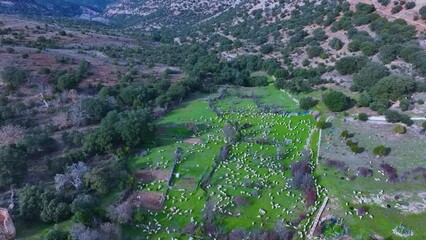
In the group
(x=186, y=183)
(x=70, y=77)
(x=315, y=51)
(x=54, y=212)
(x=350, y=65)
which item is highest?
(x=70, y=77)

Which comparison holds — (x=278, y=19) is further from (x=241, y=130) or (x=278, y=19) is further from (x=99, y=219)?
(x=99, y=219)

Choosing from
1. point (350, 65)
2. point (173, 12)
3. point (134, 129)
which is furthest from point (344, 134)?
point (173, 12)

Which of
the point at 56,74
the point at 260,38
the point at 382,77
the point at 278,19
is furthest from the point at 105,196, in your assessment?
the point at 278,19

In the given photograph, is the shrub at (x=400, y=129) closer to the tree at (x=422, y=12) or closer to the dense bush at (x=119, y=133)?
the dense bush at (x=119, y=133)

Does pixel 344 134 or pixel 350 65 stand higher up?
pixel 350 65

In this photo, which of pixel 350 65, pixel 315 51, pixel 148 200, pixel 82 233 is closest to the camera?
pixel 82 233

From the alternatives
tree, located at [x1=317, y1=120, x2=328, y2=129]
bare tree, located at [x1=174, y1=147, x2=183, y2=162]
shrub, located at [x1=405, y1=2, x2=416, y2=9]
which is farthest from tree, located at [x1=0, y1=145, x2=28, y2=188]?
shrub, located at [x1=405, y1=2, x2=416, y2=9]

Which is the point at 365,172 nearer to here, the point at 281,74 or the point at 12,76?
the point at 281,74
